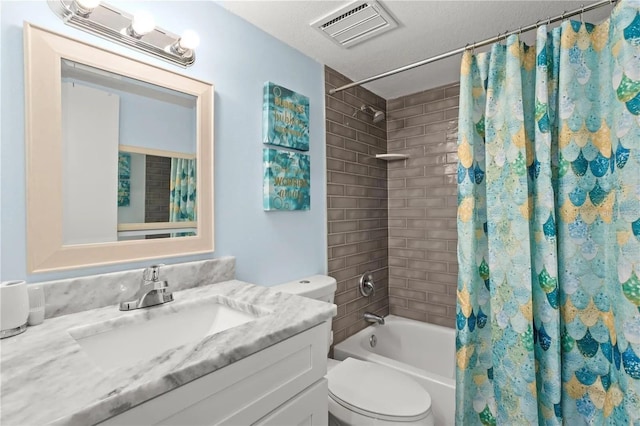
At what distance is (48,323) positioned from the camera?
86 centimetres

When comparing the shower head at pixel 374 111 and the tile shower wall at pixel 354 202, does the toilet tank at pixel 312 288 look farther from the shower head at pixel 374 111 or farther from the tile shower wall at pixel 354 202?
the shower head at pixel 374 111

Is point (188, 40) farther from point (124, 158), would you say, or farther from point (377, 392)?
point (377, 392)

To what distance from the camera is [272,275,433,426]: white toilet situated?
4.08 ft

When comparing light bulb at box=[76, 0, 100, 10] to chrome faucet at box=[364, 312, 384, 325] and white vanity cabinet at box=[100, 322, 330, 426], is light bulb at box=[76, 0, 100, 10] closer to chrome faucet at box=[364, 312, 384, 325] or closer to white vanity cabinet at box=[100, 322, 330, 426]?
white vanity cabinet at box=[100, 322, 330, 426]

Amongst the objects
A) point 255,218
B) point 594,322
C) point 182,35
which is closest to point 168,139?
point 182,35

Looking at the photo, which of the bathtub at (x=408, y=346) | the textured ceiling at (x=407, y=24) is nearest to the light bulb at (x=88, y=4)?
the textured ceiling at (x=407, y=24)

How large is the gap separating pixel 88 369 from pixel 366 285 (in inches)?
76.1

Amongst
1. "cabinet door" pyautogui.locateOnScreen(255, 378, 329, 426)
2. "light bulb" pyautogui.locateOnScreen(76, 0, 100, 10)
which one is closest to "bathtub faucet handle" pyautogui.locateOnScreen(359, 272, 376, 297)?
"cabinet door" pyautogui.locateOnScreen(255, 378, 329, 426)

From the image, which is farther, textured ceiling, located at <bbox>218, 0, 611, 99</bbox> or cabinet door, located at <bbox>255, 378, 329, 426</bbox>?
textured ceiling, located at <bbox>218, 0, 611, 99</bbox>

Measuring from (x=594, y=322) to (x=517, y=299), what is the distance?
11.6 inches

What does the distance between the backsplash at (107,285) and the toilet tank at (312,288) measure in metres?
0.42

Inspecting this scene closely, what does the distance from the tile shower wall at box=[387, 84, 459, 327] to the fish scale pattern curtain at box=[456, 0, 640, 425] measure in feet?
2.81

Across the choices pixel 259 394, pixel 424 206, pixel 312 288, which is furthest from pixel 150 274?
pixel 424 206

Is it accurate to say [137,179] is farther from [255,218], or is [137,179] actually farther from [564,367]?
[564,367]
